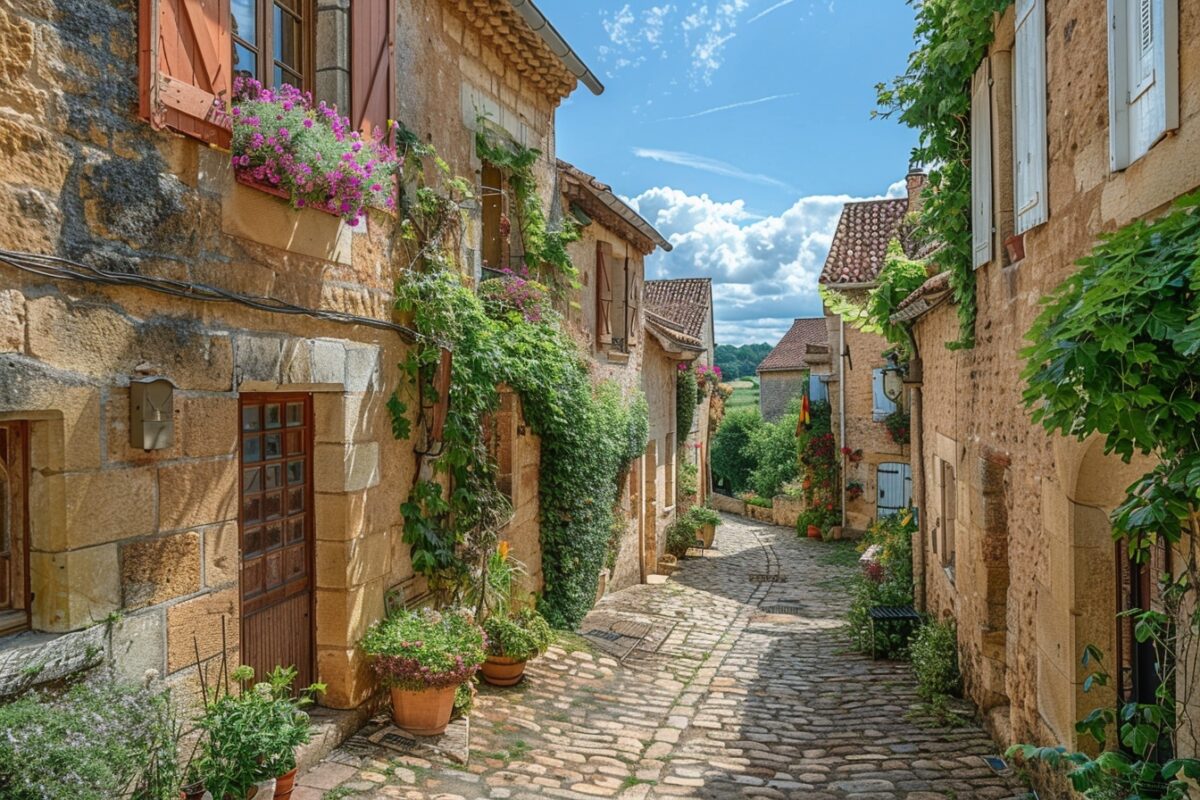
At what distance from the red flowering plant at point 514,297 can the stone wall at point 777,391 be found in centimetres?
3233

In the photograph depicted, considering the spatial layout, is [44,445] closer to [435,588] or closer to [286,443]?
[286,443]

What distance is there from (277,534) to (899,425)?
15.9 metres

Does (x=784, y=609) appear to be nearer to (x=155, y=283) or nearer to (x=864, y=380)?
(x=864, y=380)

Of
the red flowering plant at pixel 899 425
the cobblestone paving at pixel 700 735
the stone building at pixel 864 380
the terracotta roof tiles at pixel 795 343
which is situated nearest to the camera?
the cobblestone paving at pixel 700 735

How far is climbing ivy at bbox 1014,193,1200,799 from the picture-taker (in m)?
2.66

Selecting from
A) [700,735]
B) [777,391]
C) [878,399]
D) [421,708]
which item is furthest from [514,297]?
[777,391]

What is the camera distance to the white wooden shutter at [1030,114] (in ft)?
15.4

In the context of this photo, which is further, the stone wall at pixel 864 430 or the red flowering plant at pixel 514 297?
the stone wall at pixel 864 430

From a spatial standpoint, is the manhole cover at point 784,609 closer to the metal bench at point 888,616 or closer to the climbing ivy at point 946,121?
the metal bench at point 888,616

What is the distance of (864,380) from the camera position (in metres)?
19.6

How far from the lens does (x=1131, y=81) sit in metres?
3.43

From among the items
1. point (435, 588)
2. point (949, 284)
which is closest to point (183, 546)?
point (435, 588)

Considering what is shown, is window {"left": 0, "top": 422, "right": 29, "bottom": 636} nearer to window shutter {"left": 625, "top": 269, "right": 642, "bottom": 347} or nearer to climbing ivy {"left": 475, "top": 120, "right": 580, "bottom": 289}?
climbing ivy {"left": 475, "top": 120, "right": 580, "bottom": 289}

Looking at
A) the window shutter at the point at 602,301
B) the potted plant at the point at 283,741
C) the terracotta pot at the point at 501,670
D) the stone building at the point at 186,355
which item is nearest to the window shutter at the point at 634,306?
the window shutter at the point at 602,301
